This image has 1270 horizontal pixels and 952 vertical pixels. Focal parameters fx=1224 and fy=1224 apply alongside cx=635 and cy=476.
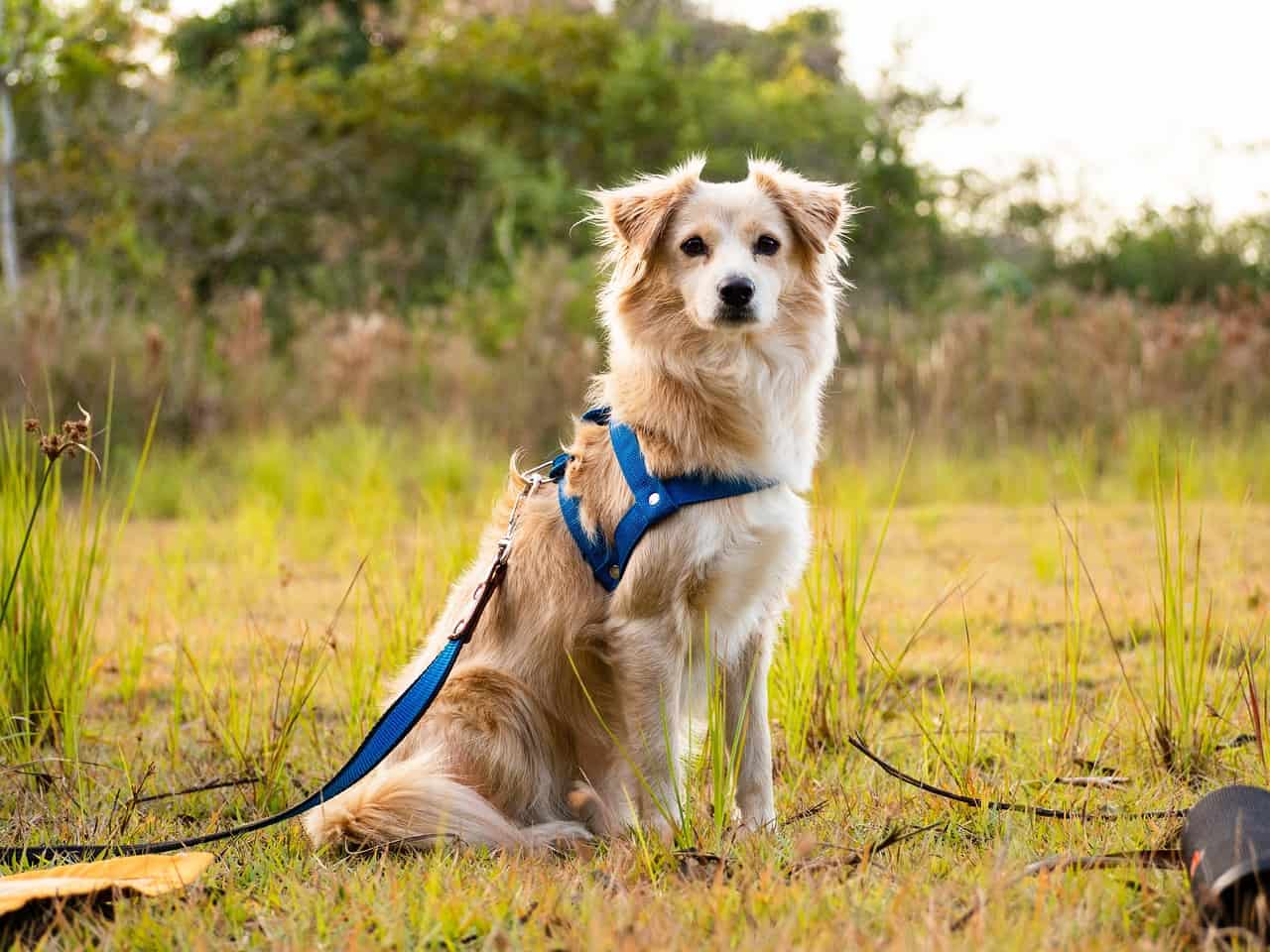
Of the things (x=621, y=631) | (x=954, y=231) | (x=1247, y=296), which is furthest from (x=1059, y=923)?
(x=954, y=231)

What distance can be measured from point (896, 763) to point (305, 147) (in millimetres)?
15415

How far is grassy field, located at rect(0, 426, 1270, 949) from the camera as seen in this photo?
218 cm

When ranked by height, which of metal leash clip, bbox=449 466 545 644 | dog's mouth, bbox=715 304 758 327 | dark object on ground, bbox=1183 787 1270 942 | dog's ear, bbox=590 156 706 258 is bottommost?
dark object on ground, bbox=1183 787 1270 942

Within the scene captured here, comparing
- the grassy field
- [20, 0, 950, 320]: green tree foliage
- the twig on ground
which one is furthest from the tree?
the twig on ground

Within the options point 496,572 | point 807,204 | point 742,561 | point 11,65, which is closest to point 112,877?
point 496,572

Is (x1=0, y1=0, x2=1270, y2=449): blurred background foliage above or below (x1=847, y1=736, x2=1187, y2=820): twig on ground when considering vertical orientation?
above

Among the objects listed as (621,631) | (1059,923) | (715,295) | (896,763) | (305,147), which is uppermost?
(305,147)

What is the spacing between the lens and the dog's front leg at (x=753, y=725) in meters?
3.04

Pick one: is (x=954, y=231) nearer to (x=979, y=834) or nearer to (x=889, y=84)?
(x=889, y=84)

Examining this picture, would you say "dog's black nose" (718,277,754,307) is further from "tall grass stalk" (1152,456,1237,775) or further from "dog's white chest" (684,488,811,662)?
"tall grass stalk" (1152,456,1237,775)

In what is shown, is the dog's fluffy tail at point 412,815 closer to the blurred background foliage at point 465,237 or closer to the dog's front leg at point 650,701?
the dog's front leg at point 650,701

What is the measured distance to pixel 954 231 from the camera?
2012 cm

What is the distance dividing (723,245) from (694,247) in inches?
3.5

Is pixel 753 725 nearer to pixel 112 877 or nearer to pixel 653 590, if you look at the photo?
pixel 653 590
